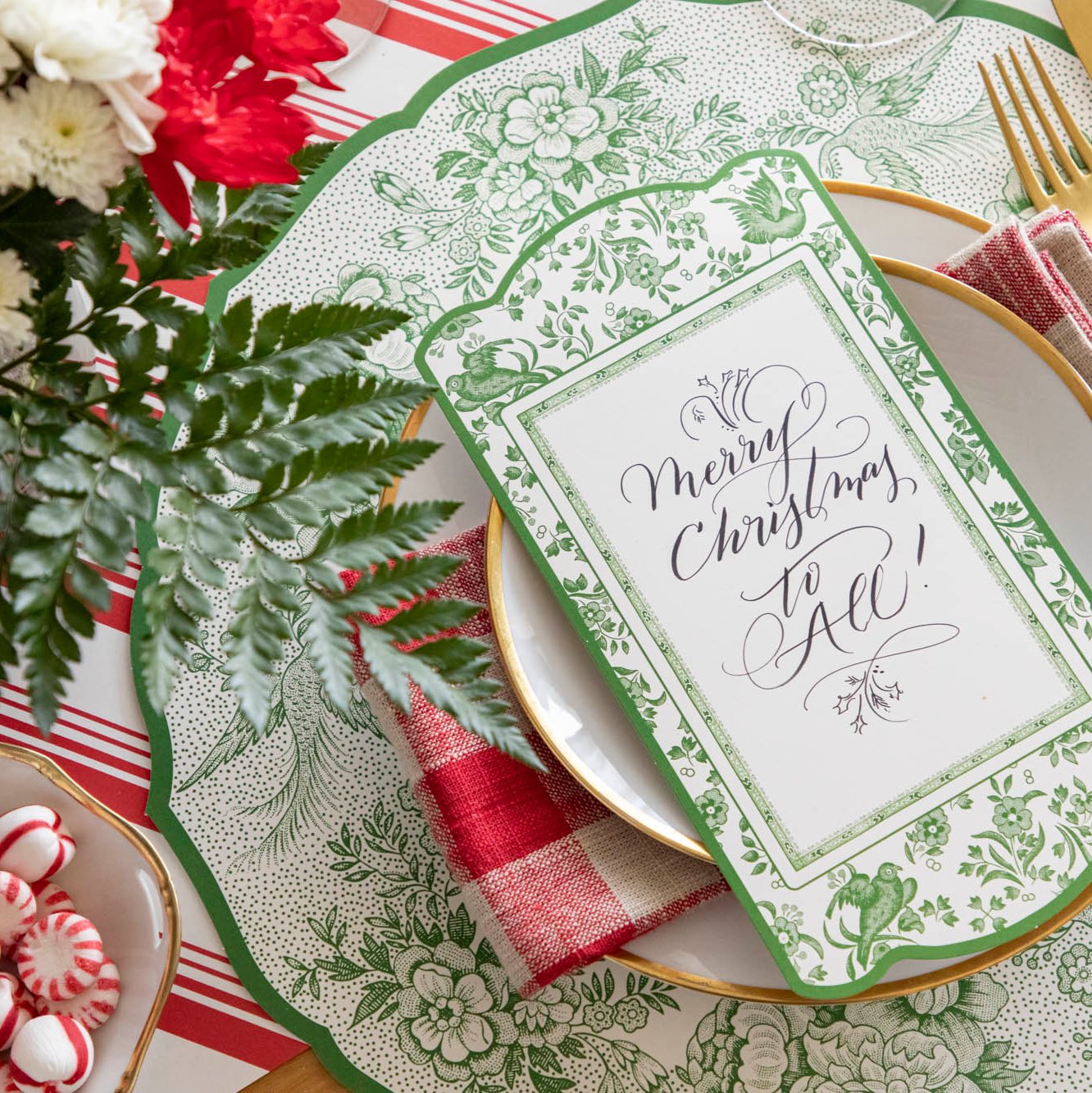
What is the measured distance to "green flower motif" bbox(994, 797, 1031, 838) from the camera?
1.79 feet

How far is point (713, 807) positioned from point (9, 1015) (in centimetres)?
40

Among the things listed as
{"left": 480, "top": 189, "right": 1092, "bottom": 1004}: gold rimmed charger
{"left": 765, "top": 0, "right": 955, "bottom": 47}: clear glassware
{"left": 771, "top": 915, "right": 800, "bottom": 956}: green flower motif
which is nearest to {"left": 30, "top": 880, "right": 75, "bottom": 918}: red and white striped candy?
{"left": 480, "top": 189, "right": 1092, "bottom": 1004}: gold rimmed charger

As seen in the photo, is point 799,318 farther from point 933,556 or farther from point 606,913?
point 606,913

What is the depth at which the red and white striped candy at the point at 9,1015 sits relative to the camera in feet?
1.87

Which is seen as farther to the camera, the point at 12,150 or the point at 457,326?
the point at 457,326

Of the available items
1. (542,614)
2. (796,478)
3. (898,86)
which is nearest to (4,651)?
(542,614)

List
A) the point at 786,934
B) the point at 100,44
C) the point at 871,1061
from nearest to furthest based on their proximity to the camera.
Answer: the point at 100,44
the point at 786,934
the point at 871,1061

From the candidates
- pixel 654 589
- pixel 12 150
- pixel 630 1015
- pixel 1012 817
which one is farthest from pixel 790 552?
pixel 12 150

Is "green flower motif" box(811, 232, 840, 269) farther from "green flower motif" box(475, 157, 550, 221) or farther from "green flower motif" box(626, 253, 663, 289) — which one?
"green flower motif" box(475, 157, 550, 221)

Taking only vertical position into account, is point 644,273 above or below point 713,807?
above

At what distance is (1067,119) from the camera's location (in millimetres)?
702

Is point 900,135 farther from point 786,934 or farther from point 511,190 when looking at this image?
point 786,934

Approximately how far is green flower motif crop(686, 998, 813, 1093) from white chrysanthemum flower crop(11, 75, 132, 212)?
1.87 ft

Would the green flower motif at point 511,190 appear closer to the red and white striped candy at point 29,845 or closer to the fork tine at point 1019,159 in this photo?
the fork tine at point 1019,159
